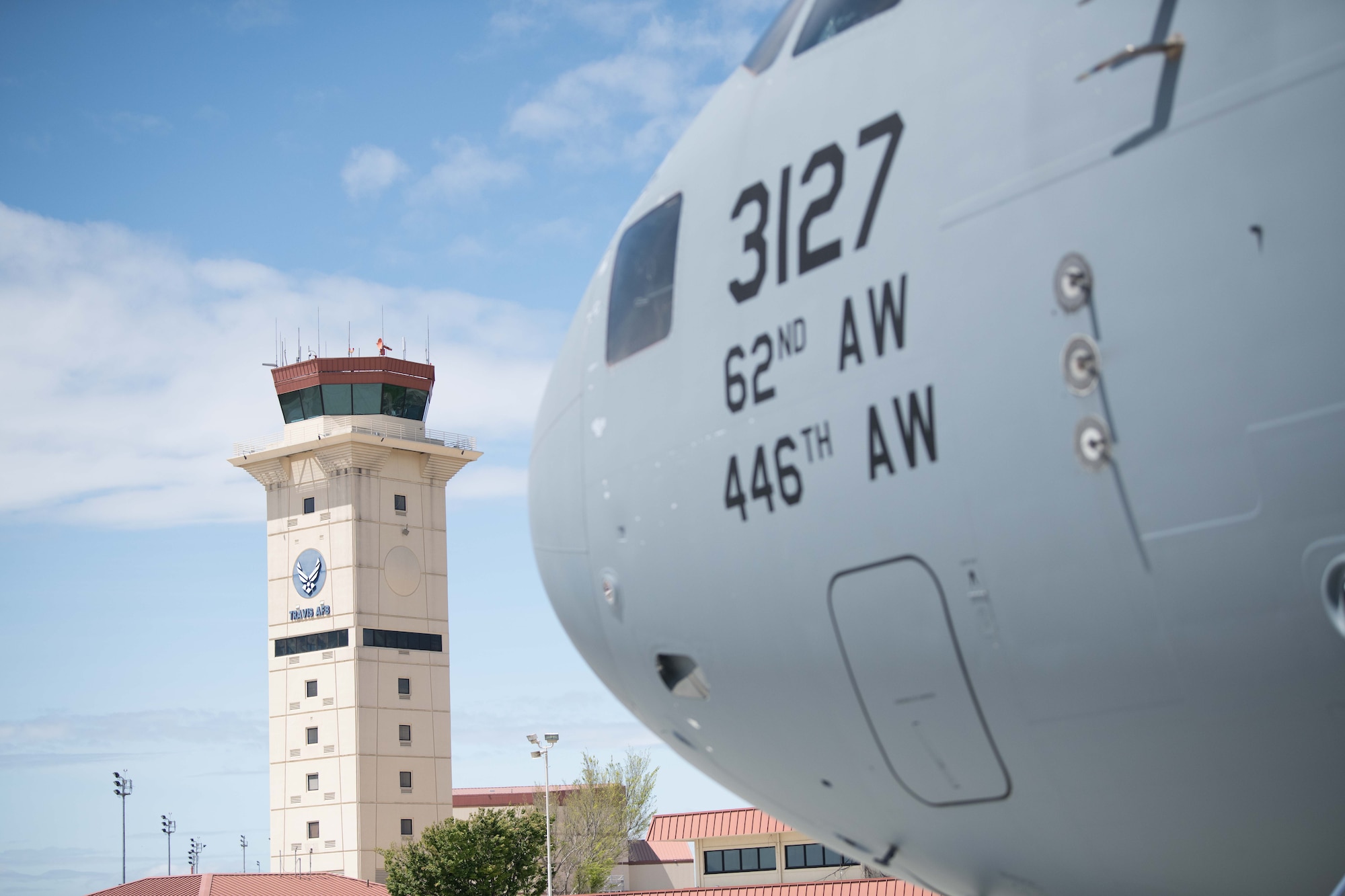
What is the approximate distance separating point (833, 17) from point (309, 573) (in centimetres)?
7340

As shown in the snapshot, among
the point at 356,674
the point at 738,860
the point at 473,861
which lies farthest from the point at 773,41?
the point at 356,674

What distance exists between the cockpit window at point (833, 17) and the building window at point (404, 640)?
70913 mm

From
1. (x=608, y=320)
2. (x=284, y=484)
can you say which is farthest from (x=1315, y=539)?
(x=284, y=484)

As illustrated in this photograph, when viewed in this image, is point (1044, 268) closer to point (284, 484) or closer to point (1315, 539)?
point (1315, 539)

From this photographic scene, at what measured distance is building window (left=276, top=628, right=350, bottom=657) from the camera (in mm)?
74375

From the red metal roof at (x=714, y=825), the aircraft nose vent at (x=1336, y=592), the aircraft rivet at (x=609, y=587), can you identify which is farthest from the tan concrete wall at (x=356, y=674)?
the aircraft nose vent at (x=1336, y=592)

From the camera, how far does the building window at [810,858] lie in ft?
166

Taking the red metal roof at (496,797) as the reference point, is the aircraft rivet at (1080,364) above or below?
above

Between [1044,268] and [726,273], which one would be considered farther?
[726,273]

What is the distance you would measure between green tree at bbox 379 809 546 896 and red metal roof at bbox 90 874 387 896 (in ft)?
33.1

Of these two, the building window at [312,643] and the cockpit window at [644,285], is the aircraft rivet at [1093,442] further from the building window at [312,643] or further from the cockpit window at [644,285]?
the building window at [312,643]

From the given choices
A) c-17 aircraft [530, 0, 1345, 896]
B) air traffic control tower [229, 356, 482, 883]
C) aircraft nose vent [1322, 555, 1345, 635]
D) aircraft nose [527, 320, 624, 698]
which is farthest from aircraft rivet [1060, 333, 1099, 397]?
air traffic control tower [229, 356, 482, 883]

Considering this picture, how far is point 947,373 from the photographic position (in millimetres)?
5164

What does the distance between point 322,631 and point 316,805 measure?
948cm
